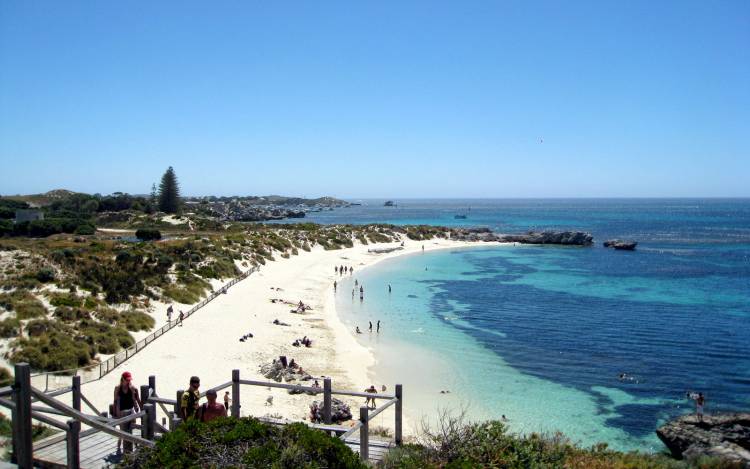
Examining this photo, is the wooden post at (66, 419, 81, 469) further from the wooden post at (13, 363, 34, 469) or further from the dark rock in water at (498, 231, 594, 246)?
the dark rock in water at (498, 231, 594, 246)

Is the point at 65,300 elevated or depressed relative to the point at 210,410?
depressed

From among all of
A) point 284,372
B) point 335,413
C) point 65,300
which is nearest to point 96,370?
point 284,372

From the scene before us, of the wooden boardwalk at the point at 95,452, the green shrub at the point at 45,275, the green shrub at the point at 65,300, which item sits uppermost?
the wooden boardwalk at the point at 95,452

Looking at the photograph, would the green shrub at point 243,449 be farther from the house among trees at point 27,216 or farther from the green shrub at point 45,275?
the house among trees at point 27,216

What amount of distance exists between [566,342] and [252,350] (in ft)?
54.7

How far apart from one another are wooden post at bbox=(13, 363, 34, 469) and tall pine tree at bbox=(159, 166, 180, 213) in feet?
340

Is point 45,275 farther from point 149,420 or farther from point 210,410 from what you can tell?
point 149,420

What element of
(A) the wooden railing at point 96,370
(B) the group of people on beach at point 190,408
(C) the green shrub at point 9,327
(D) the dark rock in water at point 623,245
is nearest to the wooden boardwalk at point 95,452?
(B) the group of people on beach at point 190,408

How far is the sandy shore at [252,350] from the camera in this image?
18.9 meters

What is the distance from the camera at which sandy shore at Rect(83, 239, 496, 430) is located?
18.9 m

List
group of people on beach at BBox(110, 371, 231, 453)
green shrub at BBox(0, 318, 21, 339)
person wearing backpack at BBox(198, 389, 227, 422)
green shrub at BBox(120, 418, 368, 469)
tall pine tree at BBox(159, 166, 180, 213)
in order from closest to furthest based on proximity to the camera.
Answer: green shrub at BBox(120, 418, 368, 469) < group of people on beach at BBox(110, 371, 231, 453) < person wearing backpack at BBox(198, 389, 227, 422) < green shrub at BBox(0, 318, 21, 339) < tall pine tree at BBox(159, 166, 180, 213)

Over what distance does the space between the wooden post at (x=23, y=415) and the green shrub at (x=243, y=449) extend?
1.17m

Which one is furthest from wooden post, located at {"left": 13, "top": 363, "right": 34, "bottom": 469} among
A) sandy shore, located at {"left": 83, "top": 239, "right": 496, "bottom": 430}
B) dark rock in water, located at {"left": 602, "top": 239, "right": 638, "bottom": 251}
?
dark rock in water, located at {"left": 602, "top": 239, "right": 638, "bottom": 251}

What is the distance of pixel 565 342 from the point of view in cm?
2930
